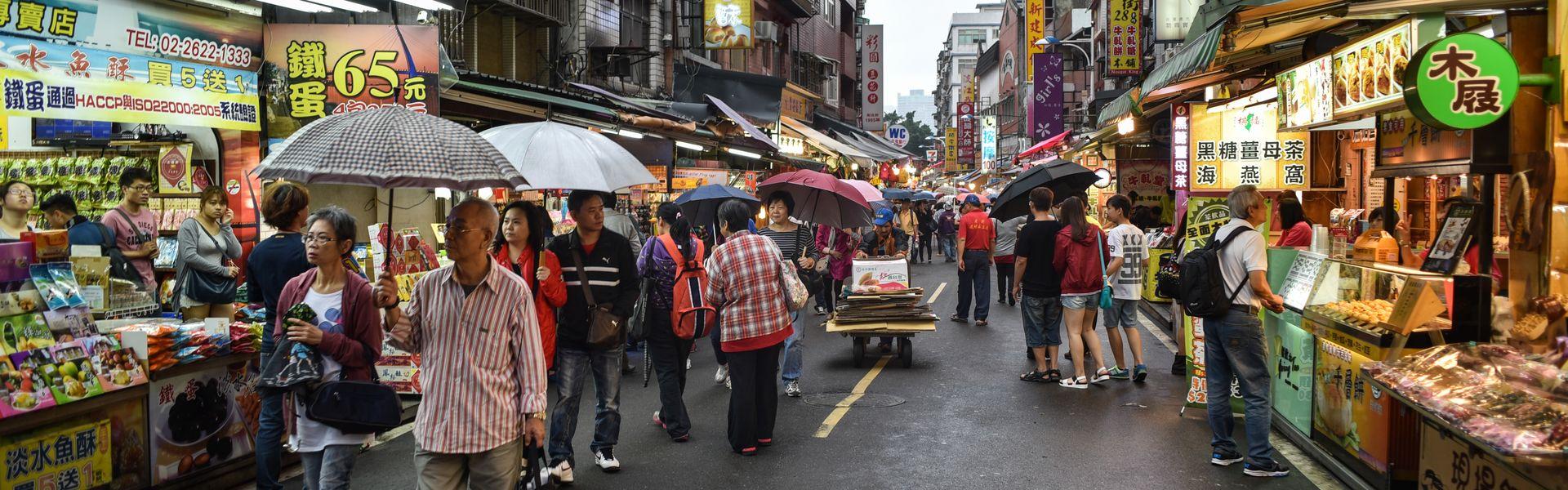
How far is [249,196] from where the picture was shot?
10242 millimetres

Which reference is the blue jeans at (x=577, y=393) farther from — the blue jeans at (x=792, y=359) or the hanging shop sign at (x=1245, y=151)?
the hanging shop sign at (x=1245, y=151)

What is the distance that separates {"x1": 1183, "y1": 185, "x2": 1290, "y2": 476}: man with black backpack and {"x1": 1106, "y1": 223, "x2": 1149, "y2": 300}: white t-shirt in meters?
3.18

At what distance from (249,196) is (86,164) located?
1.95 metres

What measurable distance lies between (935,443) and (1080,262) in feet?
9.22

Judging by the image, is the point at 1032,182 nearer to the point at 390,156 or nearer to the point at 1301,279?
the point at 1301,279

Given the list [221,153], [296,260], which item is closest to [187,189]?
[221,153]

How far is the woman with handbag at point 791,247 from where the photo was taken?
30.3ft

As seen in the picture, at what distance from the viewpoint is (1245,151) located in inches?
484

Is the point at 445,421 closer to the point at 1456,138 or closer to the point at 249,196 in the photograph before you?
the point at 1456,138

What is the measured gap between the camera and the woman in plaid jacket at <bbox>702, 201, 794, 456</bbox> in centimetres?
725

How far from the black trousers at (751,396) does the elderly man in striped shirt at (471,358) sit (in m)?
2.83

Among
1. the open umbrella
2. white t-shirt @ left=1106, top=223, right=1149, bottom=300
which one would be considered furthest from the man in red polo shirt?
white t-shirt @ left=1106, top=223, right=1149, bottom=300

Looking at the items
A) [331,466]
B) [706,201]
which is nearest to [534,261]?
[331,466]

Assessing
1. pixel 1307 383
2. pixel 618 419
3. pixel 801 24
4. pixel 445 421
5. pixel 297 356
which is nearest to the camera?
pixel 445 421
